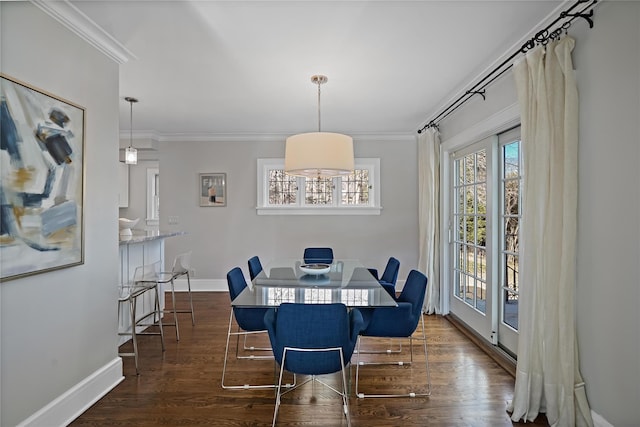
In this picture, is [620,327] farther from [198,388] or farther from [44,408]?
[44,408]

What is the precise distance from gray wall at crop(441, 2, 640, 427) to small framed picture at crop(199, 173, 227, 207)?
181 inches

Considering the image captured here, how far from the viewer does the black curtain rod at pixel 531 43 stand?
1.89 metres

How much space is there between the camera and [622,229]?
5.67ft

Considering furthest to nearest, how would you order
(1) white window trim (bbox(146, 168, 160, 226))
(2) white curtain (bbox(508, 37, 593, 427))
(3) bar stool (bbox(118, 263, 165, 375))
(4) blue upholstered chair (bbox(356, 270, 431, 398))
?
(1) white window trim (bbox(146, 168, 160, 226)), (3) bar stool (bbox(118, 263, 165, 375)), (4) blue upholstered chair (bbox(356, 270, 431, 398)), (2) white curtain (bbox(508, 37, 593, 427))

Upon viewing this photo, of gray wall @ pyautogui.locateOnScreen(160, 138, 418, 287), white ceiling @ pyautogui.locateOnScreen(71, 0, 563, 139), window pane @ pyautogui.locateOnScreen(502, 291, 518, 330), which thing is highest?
white ceiling @ pyautogui.locateOnScreen(71, 0, 563, 139)

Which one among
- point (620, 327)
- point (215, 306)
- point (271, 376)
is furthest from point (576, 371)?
point (215, 306)

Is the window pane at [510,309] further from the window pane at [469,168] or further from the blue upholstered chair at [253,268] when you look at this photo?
the blue upholstered chair at [253,268]

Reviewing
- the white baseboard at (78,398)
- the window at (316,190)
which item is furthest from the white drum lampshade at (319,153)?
the window at (316,190)

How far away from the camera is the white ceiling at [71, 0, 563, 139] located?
212 centimetres

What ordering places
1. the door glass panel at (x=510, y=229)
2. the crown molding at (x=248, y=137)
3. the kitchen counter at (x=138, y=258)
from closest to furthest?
the door glass panel at (x=510, y=229), the kitchen counter at (x=138, y=258), the crown molding at (x=248, y=137)

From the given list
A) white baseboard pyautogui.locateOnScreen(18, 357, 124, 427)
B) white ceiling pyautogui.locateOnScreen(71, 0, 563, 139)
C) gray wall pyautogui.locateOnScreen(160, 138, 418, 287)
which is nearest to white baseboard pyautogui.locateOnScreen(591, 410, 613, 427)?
white ceiling pyautogui.locateOnScreen(71, 0, 563, 139)

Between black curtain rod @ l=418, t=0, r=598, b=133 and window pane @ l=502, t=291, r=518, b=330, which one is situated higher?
black curtain rod @ l=418, t=0, r=598, b=133

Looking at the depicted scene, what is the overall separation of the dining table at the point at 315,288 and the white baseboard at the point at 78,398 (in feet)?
3.71

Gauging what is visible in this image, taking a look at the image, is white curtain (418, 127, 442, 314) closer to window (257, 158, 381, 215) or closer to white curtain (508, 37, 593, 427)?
window (257, 158, 381, 215)
